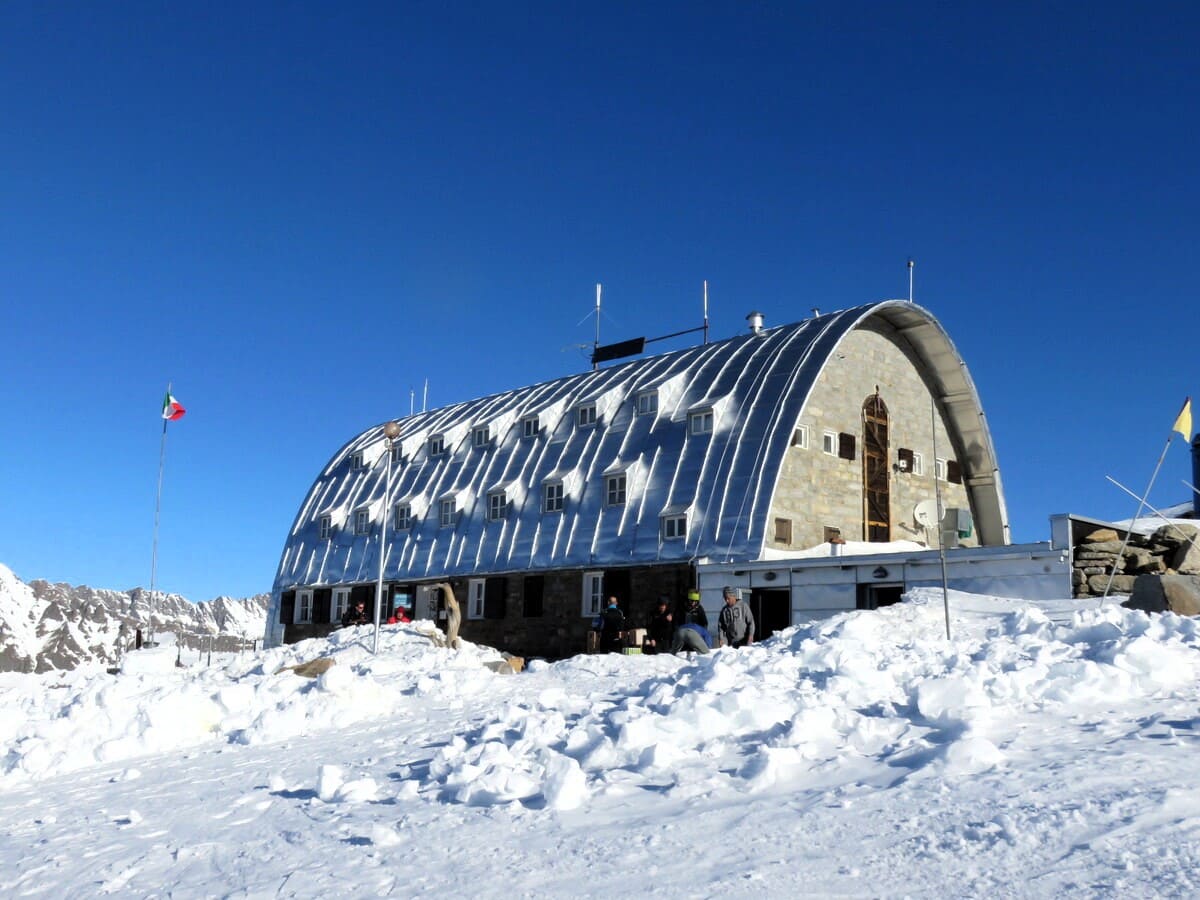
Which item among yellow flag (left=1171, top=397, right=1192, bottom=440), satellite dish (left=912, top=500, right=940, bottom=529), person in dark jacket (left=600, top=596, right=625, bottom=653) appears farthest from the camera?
satellite dish (left=912, top=500, right=940, bottom=529)

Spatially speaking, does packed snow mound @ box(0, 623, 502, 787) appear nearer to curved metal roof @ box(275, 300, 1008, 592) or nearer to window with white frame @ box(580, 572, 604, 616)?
curved metal roof @ box(275, 300, 1008, 592)

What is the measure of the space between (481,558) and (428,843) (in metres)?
26.9

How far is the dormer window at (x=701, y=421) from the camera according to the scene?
101 feet

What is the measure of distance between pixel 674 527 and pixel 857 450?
6.10 m

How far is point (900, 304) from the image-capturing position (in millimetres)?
32031

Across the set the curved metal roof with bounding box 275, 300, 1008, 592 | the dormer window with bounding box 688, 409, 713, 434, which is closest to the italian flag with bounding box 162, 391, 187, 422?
the curved metal roof with bounding box 275, 300, 1008, 592

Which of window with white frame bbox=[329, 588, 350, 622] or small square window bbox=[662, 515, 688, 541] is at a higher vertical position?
small square window bbox=[662, 515, 688, 541]

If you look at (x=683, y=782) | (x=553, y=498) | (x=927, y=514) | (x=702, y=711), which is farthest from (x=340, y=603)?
(x=683, y=782)

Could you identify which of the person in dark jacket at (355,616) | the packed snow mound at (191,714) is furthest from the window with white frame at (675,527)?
the packed snow mound at (191,714)

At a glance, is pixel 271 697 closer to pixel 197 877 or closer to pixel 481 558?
pixel 197 877

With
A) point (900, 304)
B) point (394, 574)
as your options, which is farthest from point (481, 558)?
point (900, 304)

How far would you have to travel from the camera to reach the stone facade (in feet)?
97.0

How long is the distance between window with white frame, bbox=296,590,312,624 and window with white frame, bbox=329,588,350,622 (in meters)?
1.65

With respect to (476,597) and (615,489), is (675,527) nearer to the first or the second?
(615,489)
